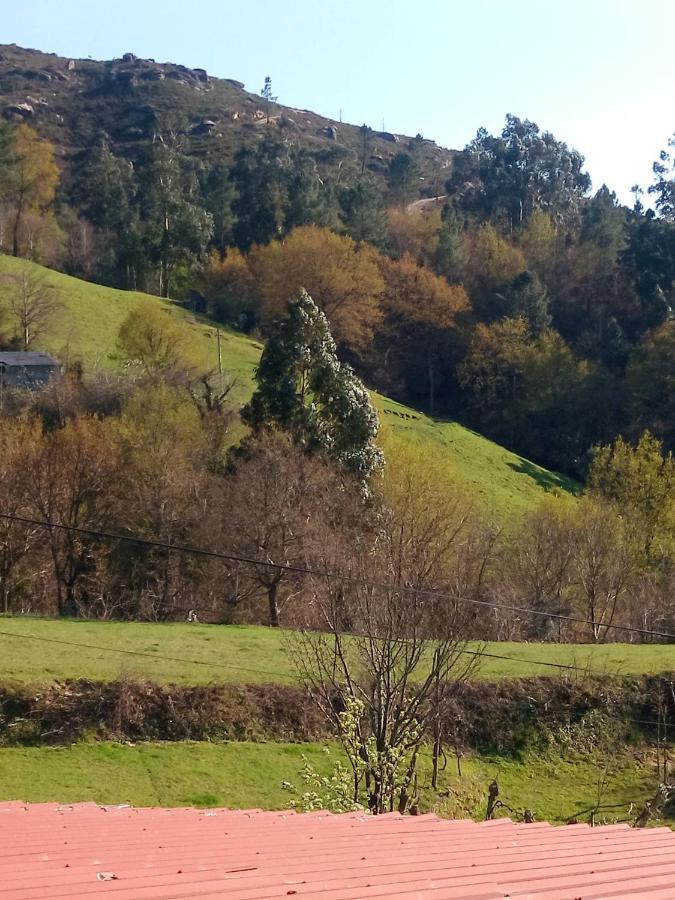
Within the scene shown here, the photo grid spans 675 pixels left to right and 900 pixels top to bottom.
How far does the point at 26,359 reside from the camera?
187 ft

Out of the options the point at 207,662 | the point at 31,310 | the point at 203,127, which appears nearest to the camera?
the point at 207,662

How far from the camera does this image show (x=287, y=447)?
129 feet

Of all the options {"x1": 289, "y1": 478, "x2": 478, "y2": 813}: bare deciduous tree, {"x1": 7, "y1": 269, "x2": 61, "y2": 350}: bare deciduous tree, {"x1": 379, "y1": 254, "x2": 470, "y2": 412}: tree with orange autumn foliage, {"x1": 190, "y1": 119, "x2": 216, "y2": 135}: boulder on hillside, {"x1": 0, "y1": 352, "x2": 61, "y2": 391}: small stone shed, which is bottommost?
{"x1": 289, "y1": 478, "x2": 478, "y2": 813}: bare deciduous tree

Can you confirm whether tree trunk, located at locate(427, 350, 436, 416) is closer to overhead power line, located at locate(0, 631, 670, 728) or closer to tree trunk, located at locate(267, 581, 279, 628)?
tree trunk, located at locate(267, 581, 279, 628)

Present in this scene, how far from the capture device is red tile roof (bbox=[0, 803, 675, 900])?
199 inches

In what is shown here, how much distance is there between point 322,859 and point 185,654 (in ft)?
74.9

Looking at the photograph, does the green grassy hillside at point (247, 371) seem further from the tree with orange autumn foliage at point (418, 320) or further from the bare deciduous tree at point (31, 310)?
the tree with orange autumn foliage at point (418, 320)

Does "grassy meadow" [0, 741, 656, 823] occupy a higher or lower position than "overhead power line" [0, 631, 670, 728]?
lower

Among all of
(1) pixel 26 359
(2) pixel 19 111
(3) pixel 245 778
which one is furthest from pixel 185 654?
(2) pixel 19 111

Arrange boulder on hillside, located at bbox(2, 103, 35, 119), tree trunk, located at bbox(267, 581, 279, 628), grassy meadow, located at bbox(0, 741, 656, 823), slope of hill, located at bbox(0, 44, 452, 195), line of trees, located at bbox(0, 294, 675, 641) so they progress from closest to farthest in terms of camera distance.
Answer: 1. grassy meadow, located at bbox(0, 741, 656, 823)
2. tree trunk, located at bbox(267, 581, 279, 628)
3. line of trees, located at bbox(0, 294, 675, 641)
4. slope of hill, located at bbox(0, 44, 452, 195)
5. boulder on hillside, located at bbox(2, 103, 35, 119)

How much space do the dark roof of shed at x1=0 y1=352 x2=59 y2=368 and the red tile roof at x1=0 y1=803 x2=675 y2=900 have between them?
49024 mm

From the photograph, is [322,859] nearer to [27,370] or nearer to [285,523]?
[285,523]

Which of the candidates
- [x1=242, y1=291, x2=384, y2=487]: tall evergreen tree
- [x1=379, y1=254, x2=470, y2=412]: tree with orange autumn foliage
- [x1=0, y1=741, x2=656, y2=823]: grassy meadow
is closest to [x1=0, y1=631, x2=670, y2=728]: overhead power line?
[x1=0, y1=741, x2=656, y2=823]: grassy meadow

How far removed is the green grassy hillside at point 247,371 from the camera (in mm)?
60812
